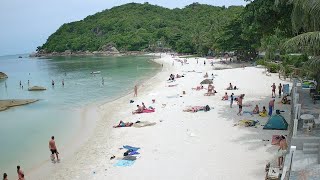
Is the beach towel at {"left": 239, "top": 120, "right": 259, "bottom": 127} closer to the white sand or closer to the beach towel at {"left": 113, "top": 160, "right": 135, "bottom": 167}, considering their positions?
the white sand

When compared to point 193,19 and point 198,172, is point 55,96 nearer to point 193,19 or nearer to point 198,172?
point 198,172

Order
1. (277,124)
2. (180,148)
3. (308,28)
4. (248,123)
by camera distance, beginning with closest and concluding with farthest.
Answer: (308,28), (180,148), (277,124), (248,123)

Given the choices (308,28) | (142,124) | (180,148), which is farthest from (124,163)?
(308,28)

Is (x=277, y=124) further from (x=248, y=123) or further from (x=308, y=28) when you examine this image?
(x=308, y=28)

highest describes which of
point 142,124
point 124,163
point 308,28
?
point 308,28

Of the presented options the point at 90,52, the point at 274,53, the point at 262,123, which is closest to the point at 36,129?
the point at 262,123

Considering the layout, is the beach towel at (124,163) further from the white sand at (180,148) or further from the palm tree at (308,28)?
the palm tree at (308,28)

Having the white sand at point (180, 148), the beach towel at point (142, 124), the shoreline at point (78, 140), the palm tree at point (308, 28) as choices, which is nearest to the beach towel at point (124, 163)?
the white sand at point (180, 148)

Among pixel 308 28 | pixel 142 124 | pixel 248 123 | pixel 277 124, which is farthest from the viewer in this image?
pixel 142 124

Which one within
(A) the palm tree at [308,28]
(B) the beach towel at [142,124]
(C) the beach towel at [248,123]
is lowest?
(B) the beach towel at [142,124]

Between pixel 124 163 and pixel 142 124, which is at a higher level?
pixel 142 124

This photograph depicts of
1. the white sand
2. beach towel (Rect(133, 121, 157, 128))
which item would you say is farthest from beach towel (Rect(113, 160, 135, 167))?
beach towel (Rect(133, 121, 157, 128))

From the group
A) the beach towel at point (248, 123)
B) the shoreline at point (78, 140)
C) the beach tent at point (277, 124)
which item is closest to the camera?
the shoreline at point (78, 140)

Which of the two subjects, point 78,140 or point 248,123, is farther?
point 78,140
